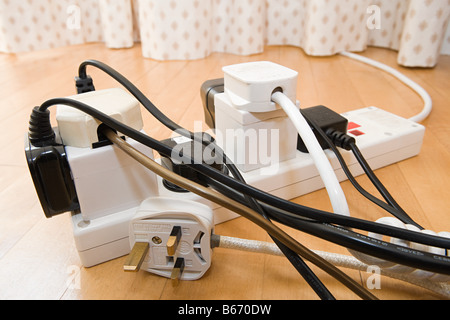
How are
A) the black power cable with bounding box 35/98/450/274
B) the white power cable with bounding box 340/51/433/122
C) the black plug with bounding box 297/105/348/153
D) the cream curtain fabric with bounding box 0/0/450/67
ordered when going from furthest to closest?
the cream curtain fabric with bounding box 0/0/450/67
the white power cable with bounding box 340/51/433/122
the black plug with bounding box 297/105/348/153
the black power cable with bounding box 35/98/450/274

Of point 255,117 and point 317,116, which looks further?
point 317,116

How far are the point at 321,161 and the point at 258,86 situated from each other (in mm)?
123

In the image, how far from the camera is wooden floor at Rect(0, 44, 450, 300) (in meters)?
0.38

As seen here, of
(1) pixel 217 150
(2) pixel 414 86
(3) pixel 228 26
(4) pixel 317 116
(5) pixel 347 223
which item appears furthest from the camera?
(3) pixel 228 26

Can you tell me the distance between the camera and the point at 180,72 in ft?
3.90

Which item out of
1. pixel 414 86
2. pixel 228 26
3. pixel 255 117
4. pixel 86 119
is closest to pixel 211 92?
pixel 255 117

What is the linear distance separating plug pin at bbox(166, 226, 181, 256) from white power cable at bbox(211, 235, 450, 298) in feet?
0.14

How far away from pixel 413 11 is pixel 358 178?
0.88m

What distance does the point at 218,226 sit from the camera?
48 centimetres

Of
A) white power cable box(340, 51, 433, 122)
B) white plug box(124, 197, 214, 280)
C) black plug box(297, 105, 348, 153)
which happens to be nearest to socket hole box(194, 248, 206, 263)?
white plug box(124, 197, 214, 280)

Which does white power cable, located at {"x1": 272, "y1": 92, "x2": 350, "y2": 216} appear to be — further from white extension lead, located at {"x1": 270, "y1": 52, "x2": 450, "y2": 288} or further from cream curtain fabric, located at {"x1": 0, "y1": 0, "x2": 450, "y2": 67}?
cream curtain fabric, located at {"x1": 0, "y1": 0, "x2": 450, "y2": 67}

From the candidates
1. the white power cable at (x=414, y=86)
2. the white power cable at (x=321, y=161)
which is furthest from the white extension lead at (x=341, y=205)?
the white power cable at (x=414, y=86)

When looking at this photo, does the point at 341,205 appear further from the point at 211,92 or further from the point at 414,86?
the point at 414,86
